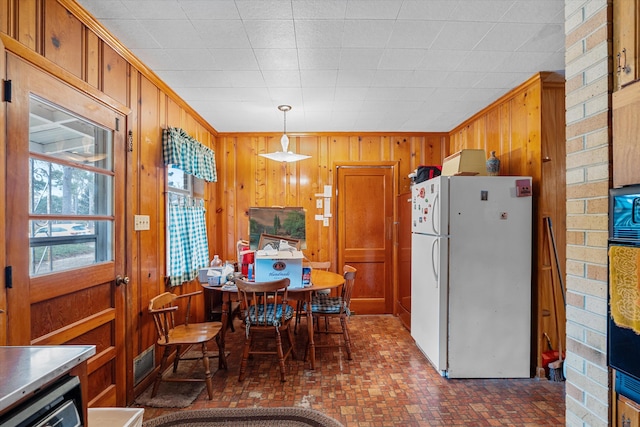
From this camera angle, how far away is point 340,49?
2.26 meters

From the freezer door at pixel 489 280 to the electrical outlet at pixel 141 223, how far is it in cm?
247

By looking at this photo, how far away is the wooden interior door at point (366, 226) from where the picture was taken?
14.7ft

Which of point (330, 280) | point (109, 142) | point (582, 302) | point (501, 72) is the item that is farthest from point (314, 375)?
point (501, 72)

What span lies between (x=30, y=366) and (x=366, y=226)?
12.6 ft

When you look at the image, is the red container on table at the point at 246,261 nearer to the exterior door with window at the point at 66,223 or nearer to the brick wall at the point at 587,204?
the exterior door with window at the point at 66,223

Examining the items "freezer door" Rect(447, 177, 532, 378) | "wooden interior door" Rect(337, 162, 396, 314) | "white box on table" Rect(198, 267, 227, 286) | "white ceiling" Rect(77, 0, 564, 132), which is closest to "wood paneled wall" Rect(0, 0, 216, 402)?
"white ceiling" Rect(77, 0, 564, 132)

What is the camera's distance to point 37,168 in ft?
5.28

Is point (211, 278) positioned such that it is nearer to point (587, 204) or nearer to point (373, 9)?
point (373, 9)

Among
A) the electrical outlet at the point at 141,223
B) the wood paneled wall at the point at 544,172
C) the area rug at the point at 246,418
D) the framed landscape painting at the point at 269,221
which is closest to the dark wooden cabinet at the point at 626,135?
the wood paneled wall at the point at 544,172

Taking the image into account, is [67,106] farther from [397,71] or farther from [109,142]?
[397,71]

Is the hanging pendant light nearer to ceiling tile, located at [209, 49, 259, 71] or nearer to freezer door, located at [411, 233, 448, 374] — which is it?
ceiling tile, located at [209, 49, 259, 71]

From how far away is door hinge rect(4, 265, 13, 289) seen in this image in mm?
1410

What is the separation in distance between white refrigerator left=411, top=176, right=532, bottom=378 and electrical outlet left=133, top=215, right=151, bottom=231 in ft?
7.79

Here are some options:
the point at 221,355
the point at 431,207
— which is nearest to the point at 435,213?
the point at 431,207
